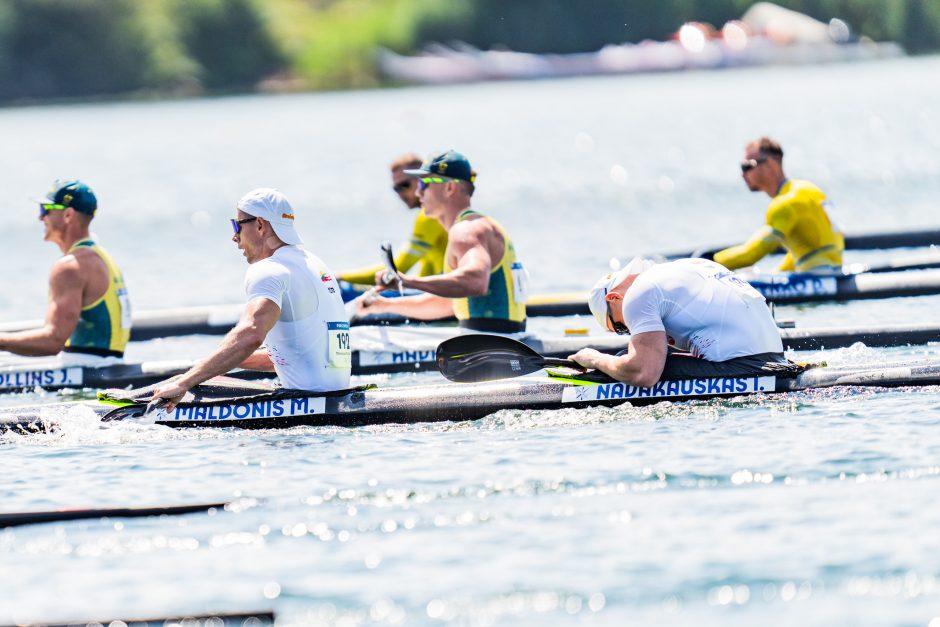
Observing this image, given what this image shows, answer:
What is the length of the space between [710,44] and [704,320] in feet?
339

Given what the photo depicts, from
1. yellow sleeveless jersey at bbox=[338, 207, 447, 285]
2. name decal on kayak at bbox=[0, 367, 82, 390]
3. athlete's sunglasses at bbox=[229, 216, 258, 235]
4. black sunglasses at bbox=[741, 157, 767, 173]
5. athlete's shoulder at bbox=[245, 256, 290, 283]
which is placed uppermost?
black sunglasses at bbox=[741, 157, 767, 173]

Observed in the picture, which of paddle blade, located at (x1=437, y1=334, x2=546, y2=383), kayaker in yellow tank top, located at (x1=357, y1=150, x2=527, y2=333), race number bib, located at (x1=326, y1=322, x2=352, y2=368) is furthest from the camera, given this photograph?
kayaker in yellow tank top, located at (x1=357, y1=150, x2=527, y2=333)

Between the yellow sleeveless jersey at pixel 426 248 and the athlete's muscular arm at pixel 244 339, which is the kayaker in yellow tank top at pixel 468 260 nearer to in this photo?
the athlete's muscular arm at pixel 244 339

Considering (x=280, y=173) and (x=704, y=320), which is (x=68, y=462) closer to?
(x=704, y=320)

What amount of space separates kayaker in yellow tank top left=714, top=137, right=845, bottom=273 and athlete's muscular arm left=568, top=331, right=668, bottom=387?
19.0 feet

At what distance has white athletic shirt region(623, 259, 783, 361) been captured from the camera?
10.6 metres

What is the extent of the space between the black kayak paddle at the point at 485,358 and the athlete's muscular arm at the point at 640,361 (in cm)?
88

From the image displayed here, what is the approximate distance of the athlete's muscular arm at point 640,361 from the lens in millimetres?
10727

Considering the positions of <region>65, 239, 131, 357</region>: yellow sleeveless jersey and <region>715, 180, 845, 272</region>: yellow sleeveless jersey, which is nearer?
<region>65, 239, 131, 357</region>: yellow sleeveless jersey

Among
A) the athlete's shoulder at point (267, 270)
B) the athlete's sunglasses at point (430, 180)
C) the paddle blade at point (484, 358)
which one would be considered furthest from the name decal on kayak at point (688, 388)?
the athlete's sunglasses at point (430, 180)

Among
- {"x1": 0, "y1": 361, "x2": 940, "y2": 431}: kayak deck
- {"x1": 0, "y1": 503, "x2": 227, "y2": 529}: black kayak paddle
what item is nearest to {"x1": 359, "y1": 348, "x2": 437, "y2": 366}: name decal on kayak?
{"x1": 0, "y1": 361, "x2": 940, "y2": 431}: kayak deck

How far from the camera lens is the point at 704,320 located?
1098 cm

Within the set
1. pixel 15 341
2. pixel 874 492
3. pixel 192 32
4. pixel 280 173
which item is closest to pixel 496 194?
pixel 280 173

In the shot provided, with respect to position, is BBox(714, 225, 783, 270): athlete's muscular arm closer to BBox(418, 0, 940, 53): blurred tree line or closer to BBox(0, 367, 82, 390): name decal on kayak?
BBox(0, 367, 82, 390): name decal on kayak
